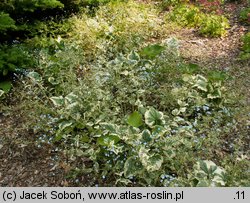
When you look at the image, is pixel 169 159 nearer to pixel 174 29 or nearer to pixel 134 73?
pixel 134 73

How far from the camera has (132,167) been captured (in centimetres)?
369

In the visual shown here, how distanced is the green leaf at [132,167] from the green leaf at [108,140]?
26 centimetres

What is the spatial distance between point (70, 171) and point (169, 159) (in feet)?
3.50

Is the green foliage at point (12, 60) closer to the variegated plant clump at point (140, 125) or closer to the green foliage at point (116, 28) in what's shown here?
the variegated plant clump at point (140, 125)

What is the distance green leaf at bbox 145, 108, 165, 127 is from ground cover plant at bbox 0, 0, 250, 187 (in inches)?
0.4

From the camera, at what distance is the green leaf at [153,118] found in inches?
161

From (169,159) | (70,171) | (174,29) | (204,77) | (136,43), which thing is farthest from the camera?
(174,29)

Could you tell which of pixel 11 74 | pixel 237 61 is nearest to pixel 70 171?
pixel 11 74

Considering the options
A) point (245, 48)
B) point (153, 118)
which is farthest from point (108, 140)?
point (245, 48)

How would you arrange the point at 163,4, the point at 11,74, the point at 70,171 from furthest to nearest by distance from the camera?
the point at 163,4, the point at 11,74, the point at 70,171

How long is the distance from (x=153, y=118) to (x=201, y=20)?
3332 millimetres

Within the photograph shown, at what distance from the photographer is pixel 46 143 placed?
434 cm

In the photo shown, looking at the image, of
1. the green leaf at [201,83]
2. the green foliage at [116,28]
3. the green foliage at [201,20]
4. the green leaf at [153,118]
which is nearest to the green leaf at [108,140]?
the green leaf at [153,118]

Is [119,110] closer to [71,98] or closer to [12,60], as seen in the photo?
[71,98]
